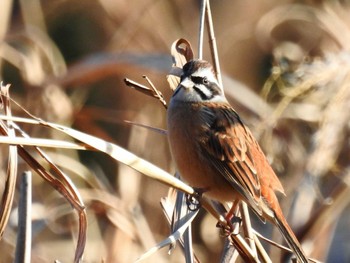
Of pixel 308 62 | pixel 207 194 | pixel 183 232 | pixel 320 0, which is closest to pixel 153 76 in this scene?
pixel 320 0

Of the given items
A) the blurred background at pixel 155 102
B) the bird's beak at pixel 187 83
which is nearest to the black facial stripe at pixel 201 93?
the bird's beak at pixel 187 83

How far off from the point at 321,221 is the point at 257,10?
3.18 meters

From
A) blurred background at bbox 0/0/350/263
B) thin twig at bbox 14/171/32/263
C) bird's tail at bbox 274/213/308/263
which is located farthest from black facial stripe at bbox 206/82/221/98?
thin twig at bbox 14/171/32/263

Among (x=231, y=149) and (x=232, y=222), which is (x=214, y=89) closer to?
(x=231, y=149)

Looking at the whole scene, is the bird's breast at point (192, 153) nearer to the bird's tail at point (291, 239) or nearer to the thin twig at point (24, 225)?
the bird's tail at point (291, 239)

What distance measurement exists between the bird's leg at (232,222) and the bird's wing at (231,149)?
0.36ft

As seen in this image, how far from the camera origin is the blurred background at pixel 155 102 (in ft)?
12.6

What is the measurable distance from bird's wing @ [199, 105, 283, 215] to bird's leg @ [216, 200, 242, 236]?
0.36 ft

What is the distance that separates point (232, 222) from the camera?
289 centimetres

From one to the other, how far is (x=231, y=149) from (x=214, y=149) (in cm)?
7

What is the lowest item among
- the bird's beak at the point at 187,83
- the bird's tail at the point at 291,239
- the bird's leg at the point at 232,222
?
the bird's tail at the point at 291,239

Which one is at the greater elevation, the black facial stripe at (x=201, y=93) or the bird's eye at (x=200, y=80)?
the bird's eye at (x=200, y=80)

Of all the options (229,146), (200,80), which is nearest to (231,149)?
(229,146)

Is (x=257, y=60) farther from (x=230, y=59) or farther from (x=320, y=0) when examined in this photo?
(x=320, y=0)
